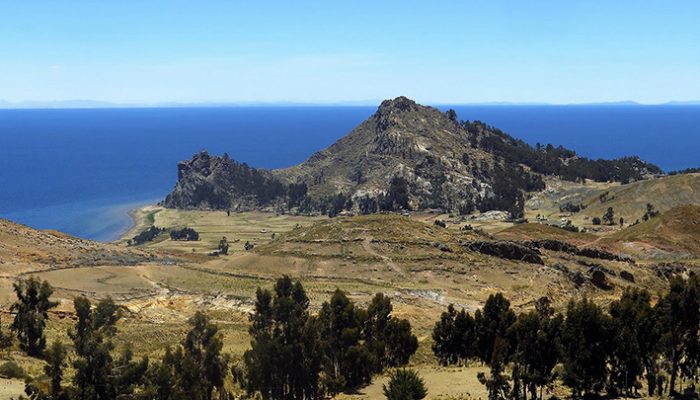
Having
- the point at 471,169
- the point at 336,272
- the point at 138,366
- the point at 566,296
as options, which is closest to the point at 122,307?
the point at 336,272

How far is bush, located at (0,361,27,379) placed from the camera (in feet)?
124

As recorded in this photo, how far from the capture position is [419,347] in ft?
182

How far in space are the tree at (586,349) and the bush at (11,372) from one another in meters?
31.3

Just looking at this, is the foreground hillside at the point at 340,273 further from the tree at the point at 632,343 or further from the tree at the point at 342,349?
the tree at the point at 632,343

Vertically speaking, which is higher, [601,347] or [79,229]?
[601,347]

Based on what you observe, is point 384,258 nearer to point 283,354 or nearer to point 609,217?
point 283,354

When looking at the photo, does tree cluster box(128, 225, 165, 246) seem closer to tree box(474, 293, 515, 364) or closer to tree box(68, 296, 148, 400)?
tree box(474, 293, 515, 364)

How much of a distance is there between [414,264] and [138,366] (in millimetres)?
53014

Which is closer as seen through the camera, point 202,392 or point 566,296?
point 202,392

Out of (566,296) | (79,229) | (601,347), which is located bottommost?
(79,229)

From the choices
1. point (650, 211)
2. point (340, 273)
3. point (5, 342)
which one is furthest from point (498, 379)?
point (650, 211)

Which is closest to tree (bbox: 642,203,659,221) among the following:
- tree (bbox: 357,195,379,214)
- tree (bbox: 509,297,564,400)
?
tree (bbox: 357,195,379,214)

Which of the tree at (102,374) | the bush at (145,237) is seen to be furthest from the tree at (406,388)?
the bush at (145,237)

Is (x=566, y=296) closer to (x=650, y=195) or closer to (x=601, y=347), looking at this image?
(x=601, y=347)
